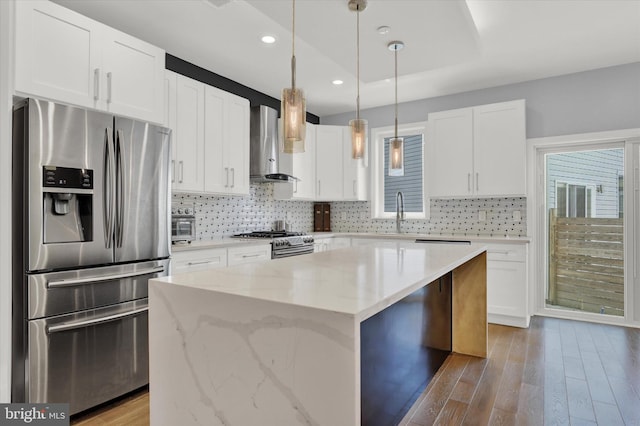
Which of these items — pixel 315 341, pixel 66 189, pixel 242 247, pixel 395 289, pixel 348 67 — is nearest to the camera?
pixel 315 341

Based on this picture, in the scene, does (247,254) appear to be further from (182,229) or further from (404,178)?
(404,178)

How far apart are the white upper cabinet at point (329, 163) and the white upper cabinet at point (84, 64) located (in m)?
2.53

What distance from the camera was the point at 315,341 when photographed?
1104 millimetres

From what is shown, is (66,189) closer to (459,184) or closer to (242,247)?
(242,247)

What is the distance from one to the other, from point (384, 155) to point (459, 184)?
1303 millimetres

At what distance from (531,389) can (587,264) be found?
2.33 m

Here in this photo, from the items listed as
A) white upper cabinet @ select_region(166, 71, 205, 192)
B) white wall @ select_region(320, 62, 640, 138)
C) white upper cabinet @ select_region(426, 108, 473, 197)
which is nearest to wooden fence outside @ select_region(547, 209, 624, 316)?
white wall @ select_region(320, 62, 640, 138)

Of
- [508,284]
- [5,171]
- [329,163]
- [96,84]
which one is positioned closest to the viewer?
[5,171]

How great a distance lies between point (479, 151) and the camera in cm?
425

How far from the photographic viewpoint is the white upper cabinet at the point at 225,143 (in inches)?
138

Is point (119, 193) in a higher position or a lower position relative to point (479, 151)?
lower

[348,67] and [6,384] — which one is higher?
[348,67]

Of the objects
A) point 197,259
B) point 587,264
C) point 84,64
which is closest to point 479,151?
point 587,264

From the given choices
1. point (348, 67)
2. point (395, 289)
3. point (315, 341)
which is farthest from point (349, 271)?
point (348, 67)
